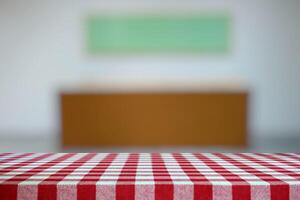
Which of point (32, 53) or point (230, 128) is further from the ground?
point (32, 53)

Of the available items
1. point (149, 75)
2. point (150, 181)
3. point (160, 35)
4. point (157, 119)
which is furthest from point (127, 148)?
point (150, 181)

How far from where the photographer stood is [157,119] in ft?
7.05

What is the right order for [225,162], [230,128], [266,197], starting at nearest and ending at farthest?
[266,197], [225,162], [230,128]

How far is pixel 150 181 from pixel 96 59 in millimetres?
1293

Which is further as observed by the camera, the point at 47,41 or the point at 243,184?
the point at 47,41

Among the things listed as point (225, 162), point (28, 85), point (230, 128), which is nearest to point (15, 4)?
point (28, 85)

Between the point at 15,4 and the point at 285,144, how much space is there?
1.66 meters

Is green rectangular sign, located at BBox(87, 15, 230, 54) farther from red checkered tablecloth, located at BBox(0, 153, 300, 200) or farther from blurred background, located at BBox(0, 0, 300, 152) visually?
red checkered tablecloth, located at BBox(0, 153, 300, 200)

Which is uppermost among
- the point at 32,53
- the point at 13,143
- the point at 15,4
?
the point at 15,4

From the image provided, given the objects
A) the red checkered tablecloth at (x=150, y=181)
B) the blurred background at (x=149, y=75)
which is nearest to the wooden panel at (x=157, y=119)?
the blurred background at (x=149, y=75)

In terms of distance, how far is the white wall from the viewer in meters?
2.18

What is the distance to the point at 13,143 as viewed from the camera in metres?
2.18

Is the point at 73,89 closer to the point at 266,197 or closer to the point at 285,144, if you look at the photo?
the point at 285,144

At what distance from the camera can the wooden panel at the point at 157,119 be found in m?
2.15
